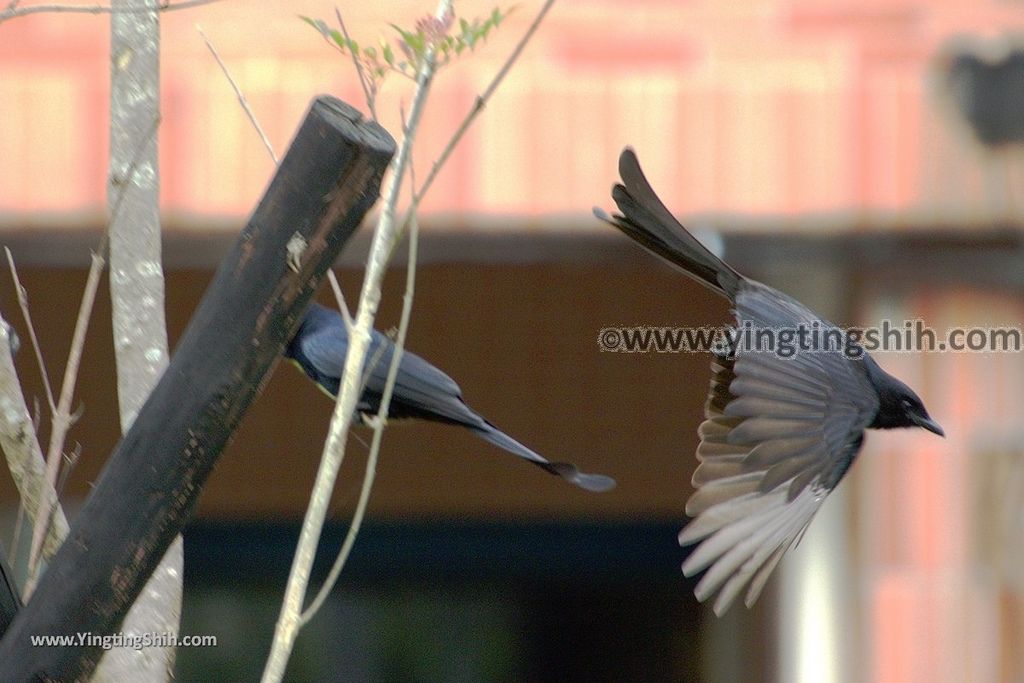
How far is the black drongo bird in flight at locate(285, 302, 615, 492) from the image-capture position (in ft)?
5.90

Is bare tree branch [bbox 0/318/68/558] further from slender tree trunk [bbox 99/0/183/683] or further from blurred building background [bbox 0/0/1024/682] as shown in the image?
blurred building background [bbox 0/0/1024/682]

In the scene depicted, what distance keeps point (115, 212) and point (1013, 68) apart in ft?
8.81

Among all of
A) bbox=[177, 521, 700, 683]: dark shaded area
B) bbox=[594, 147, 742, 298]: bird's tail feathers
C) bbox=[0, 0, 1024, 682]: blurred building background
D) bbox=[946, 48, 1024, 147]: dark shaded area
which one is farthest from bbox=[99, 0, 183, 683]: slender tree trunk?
bbox=[177, 521, 700, 683]: dark shaded area

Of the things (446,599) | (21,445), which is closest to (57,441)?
(21,445)

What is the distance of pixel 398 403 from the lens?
1949 mm

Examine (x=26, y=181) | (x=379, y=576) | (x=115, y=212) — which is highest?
(x=26, y=181)

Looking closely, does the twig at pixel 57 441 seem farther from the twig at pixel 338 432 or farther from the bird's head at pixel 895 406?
the bird's head at pixel 895 406

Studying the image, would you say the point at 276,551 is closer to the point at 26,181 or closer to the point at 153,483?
the point at 26,181

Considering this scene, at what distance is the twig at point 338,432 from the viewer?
4.44ft

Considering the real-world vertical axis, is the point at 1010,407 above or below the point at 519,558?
above

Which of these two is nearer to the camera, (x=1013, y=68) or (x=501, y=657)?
(x=1013, y=68)

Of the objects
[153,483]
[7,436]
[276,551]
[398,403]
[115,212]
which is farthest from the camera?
[276,551]

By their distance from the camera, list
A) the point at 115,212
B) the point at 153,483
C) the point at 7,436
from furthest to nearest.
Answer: the point at 115,212, the point at 7,436, the point at 153,483

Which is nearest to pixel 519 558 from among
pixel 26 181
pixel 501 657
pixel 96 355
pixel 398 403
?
pixel 501 657
